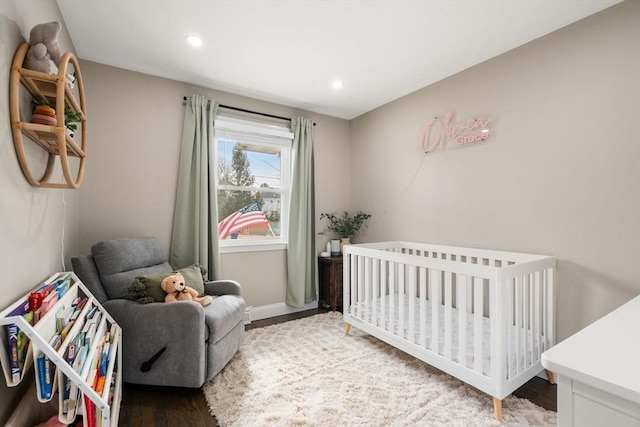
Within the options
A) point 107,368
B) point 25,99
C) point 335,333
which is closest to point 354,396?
point 335,333

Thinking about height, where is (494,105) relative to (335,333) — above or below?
above

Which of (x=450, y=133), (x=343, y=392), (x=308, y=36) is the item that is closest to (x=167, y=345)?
(x=343, y=392)

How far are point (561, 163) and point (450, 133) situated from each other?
901mm

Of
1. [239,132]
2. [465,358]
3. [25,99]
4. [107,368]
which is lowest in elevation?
[465,358]

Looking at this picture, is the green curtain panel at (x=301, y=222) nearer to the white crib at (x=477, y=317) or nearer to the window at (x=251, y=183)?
the window at (x=251, y=183)

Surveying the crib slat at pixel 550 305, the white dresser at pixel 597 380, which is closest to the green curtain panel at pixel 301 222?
the crib slat at pixel 550 305

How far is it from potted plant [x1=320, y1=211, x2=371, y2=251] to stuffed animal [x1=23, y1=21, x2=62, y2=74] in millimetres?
2746

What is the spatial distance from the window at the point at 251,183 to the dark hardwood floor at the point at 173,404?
1.38 meters

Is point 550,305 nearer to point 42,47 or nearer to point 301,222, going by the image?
point 301,222

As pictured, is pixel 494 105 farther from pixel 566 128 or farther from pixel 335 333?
pixel 335 333

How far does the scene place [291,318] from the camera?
10.5 feet

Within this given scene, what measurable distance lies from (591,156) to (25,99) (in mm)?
3054

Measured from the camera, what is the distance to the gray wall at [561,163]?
1.74 m

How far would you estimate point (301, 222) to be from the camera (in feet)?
11.0
